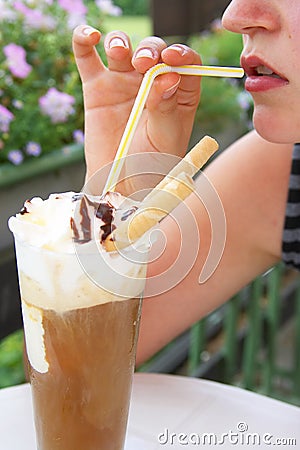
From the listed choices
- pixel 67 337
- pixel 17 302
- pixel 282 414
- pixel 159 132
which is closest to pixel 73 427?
pixel 67 337

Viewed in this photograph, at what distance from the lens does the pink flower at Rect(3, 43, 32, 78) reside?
1.82 metres

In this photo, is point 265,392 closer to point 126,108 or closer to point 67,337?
point 126,108

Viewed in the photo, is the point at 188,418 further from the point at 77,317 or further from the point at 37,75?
the point at 37,75

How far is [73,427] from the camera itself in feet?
2.98

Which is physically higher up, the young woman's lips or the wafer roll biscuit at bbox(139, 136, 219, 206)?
the young woman's lips

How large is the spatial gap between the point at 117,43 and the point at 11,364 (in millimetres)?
1391

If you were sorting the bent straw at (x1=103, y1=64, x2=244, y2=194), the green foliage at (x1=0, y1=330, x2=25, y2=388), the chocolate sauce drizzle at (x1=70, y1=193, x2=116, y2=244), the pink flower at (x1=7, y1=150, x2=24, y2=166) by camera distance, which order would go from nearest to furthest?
1. the chocolate sauce drizzle at (x1=70, y1=193, x2=116, y2=244)
2. the bent straw at (x1=103, y1=64, x2=244, y2=194)
3. the pink flower at (x1=7, y1=150, x2=24, y2=166)
4. the green foliage at (x1=0, y1=330, x2=25, y2=388)

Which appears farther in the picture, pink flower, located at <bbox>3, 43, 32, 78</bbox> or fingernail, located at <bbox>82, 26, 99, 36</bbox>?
pink flower, located at <bbox>3, 43, 32, 78</bbox>

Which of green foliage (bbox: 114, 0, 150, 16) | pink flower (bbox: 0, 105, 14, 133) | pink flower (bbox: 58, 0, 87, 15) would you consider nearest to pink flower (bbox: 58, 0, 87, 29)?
pink flower (bbox: 58, 0, 87, 15)

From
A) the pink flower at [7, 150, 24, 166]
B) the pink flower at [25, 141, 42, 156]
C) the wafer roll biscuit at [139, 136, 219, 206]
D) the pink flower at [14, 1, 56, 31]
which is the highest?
the pink flower at [14, 1, 56, 31]

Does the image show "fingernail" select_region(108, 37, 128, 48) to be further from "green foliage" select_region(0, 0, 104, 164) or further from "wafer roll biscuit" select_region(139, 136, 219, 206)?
"green foliage" select_region(0, 0, 104, 164)

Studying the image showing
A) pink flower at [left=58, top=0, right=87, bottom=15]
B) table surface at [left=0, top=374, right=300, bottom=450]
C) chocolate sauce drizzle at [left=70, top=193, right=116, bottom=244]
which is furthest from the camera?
pink flower at [left=58, top=0, right=87, bottom=15]

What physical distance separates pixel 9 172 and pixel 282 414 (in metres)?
0.86

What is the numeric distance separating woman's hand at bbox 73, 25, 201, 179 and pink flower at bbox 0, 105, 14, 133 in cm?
44
